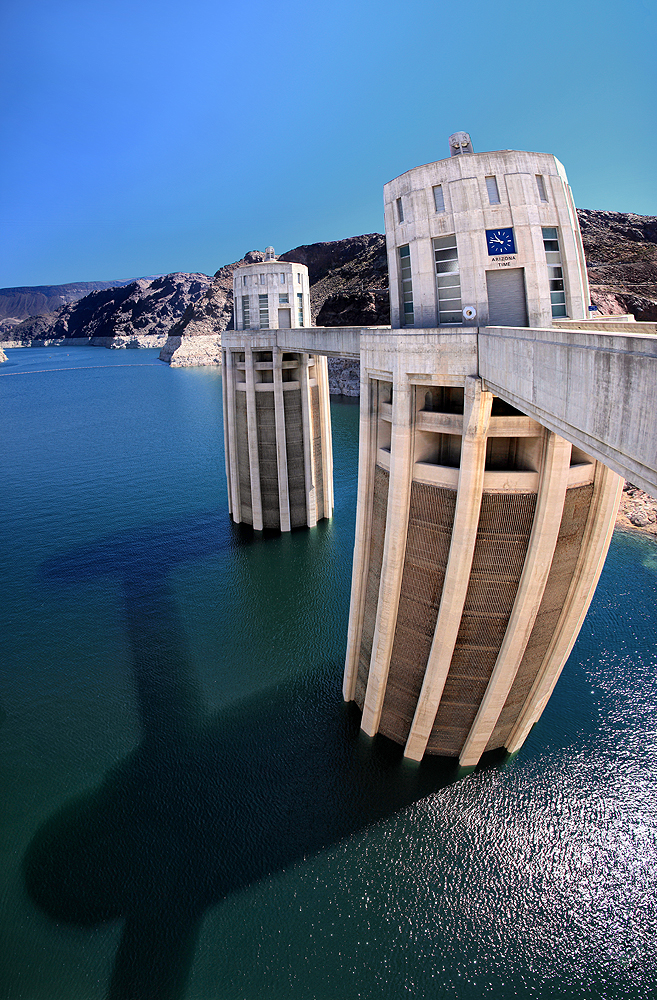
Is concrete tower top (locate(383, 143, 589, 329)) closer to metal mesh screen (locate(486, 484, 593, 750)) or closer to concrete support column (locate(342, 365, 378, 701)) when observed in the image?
concrete support column (locate(342, 365, 378, 701))

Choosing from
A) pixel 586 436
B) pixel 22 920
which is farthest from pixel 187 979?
pixel 586 436

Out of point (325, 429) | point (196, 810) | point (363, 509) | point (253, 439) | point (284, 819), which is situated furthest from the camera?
point (325, 429)

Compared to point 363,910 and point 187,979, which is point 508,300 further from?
point 187,979

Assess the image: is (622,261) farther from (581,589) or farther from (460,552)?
(460,552)

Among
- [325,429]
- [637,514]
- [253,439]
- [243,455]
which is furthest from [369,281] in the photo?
[637,514]

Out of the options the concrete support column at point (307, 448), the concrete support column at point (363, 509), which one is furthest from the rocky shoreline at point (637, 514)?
the concrete support column at point (363, 509)

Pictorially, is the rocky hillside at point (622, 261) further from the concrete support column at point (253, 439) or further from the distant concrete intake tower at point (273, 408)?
the concrete support column at point (253, 439)

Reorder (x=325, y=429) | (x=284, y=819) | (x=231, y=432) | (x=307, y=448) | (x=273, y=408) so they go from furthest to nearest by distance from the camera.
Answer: (x=325, y=429)
(x=231, y=432)
(x=307, y=448)
(x=273, y=408)
(x=284, y=819)
